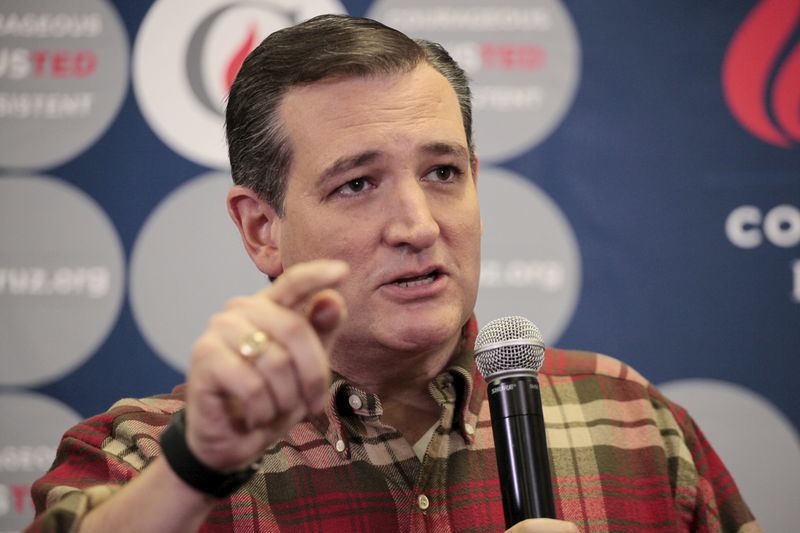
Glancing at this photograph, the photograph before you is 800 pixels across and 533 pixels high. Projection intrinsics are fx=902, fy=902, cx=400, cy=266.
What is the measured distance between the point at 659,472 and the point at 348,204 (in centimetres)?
70

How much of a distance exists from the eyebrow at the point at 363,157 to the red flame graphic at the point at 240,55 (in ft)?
2.63

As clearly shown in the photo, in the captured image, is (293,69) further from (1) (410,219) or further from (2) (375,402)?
(2) (375,402)

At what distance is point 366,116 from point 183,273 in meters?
0.82

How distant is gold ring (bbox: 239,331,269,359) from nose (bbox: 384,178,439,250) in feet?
1.97

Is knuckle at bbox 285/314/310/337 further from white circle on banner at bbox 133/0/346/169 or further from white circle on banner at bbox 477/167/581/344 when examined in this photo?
white circle on banner at bbox 133/0/346/169

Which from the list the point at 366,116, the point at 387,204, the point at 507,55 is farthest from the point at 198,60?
the point at 387,204

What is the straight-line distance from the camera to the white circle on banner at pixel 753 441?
6.90 ft

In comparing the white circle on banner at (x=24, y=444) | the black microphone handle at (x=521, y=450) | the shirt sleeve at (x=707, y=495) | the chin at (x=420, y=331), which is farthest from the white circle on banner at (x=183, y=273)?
the black microphone handle at (x=521, y=450)

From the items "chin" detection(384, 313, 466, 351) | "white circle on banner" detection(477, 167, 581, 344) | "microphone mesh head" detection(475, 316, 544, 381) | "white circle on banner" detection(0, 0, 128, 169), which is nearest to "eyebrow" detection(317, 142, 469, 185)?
"chin" detection(384, 313, 466, 351)

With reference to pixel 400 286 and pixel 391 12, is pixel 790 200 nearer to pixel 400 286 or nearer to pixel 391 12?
pixel 391 12

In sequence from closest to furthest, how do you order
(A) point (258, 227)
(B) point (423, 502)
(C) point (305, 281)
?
(C) point (305, 281) < (B) point (423, 502) < (A) point (258, 227)

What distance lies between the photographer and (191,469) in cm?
94

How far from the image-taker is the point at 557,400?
5.32 ft

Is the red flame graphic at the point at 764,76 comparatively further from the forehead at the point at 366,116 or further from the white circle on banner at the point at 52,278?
the white circle on banner at the point at 52,278
